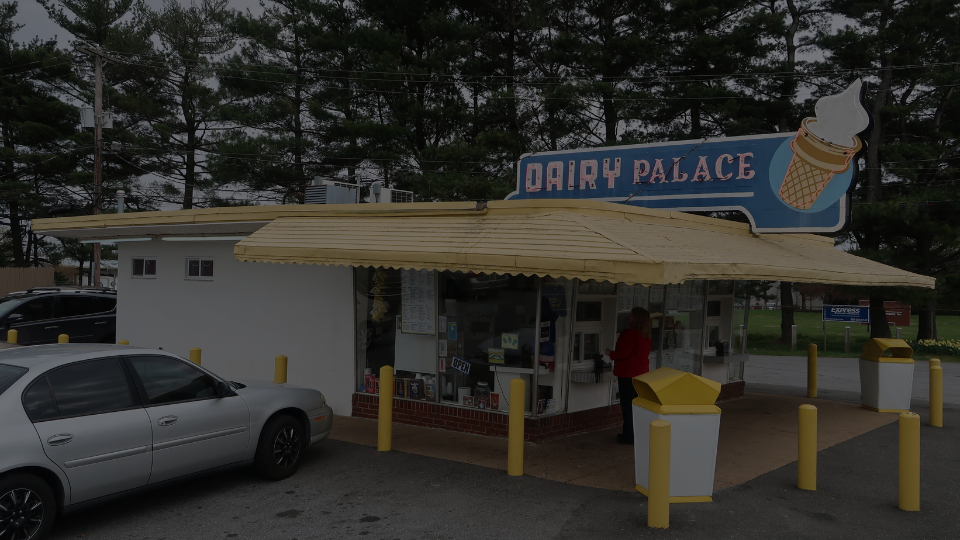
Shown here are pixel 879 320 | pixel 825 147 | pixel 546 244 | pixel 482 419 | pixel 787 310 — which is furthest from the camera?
pixel 787 310

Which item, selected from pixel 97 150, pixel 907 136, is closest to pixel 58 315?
pixel 97 150

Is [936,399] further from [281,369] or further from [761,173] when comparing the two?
[281,369]

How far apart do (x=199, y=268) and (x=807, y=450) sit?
9.52m

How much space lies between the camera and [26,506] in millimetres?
4988

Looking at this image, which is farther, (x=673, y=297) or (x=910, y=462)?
(x=673, y=297)

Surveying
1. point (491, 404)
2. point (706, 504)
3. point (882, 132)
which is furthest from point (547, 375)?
point (882, 132)

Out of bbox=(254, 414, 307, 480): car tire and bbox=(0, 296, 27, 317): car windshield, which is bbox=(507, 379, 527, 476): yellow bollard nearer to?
bbox=(254, 414, 307, 480): car tire

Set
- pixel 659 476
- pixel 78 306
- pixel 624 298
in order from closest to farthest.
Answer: pixel 659 476, pixel 624 298, pixel 78 306

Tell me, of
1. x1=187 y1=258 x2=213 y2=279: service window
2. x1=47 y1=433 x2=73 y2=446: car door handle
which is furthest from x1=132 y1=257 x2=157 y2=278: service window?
x1=47 y1=433 x2=73 y2=446: car door handle

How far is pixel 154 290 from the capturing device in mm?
12242

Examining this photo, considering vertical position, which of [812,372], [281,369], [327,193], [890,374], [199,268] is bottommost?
[812,372]

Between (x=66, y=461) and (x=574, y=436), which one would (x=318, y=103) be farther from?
(x=66, y=461)

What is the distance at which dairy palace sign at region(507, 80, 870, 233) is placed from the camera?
10.1 metres

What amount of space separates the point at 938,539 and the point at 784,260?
4.13 m
